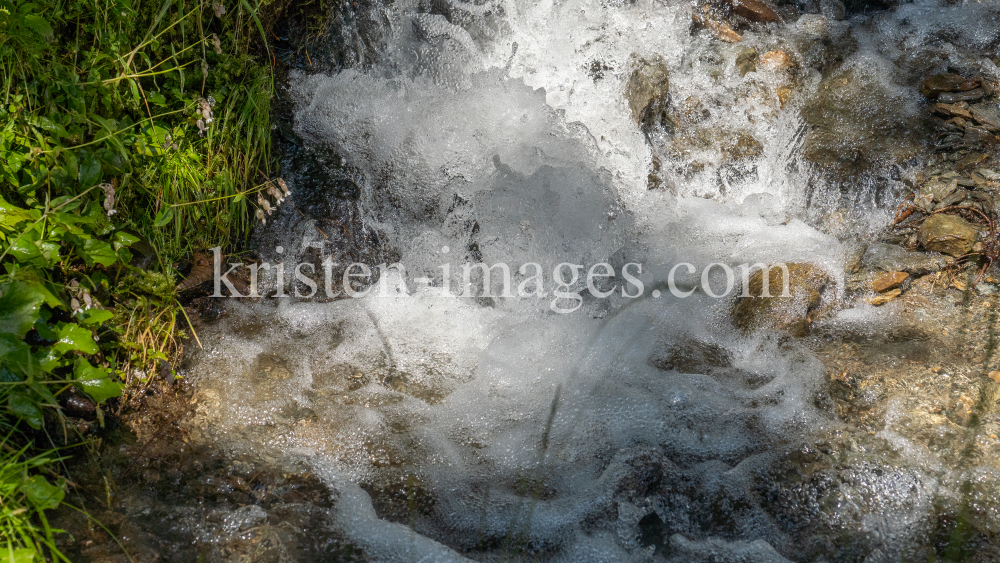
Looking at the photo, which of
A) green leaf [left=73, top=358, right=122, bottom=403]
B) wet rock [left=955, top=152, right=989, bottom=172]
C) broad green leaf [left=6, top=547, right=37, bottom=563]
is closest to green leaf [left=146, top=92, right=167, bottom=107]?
green leaf [left=73, top=358, right=122, bottom=403]

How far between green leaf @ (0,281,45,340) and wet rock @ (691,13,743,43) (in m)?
3.53

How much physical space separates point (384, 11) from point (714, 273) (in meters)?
2.11

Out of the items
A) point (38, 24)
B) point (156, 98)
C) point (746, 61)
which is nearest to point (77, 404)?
point (156, 98)

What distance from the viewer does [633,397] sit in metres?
2.47

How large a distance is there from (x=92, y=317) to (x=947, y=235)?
11.7ft

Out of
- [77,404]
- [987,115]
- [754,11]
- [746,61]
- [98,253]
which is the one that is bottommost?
[77,404]

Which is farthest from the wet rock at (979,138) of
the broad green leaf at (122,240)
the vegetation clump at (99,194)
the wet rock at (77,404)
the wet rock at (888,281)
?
the wet rock at (77,404)

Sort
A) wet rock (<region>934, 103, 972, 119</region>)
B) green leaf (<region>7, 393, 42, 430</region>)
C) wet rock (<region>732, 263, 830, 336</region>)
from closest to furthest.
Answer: green leaf (<region>7, 393, 42, 430</region>), wet rock (<region>732, 263, 830, 336</region>), wet rock (<region>934, 103, 972, 119</region>)

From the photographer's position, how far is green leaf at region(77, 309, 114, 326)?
205 centimetres

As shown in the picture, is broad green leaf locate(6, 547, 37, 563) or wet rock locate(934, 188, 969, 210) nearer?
broad green leaf locate(6, 547, 37, 563)

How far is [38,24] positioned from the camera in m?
1.94

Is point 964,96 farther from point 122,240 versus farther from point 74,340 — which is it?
→ point 74,340

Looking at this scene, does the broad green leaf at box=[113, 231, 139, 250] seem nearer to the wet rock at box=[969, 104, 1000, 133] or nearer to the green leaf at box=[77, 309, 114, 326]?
the green leaf at box=[77, 309, 114, 326]

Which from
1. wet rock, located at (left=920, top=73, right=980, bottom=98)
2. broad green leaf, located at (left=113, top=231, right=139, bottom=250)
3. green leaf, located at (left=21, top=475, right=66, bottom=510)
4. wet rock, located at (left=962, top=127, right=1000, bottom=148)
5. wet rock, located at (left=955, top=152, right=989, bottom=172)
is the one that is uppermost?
wet rock, located at (left=920, top=73, right=980, bottom=98)
